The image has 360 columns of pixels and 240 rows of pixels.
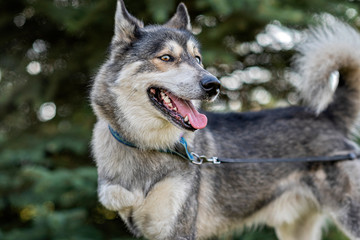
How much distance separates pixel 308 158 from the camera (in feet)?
9.89

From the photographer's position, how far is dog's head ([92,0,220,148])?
7.66 feet

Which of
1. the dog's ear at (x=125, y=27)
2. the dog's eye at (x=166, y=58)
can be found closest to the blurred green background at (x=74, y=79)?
the dog's ear at (x=125, y=27)

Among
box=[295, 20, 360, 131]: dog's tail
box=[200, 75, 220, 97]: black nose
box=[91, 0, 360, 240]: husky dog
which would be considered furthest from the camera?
box=[295, 20, 360, 131]: dog's tail

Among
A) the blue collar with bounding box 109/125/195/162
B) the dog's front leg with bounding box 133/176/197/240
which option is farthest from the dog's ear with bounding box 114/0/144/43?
the dog's front leg with bounding box 133/176/197/240

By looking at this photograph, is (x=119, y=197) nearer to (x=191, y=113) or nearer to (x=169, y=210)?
(x=169, y=210)

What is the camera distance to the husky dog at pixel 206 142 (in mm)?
2482

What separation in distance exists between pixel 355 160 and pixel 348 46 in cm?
95

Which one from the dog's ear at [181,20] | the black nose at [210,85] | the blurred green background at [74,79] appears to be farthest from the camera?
the blurred green background at [74,79]

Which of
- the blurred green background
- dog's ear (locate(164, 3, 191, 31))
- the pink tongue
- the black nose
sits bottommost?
the blurred green background

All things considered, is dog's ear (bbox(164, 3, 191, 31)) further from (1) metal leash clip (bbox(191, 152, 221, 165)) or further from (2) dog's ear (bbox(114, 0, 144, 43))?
(1) metal leash clip (bbox(191, 152, 221, 165))

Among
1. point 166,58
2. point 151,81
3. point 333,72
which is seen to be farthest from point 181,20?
point 333,72

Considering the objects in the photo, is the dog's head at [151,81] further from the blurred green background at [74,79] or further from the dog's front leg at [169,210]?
the blurred green background at [74,79]

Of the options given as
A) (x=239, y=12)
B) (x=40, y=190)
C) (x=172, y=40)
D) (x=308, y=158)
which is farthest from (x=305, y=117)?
(x=40, y=190)

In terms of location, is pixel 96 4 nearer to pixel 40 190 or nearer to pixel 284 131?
pixel 40 190
